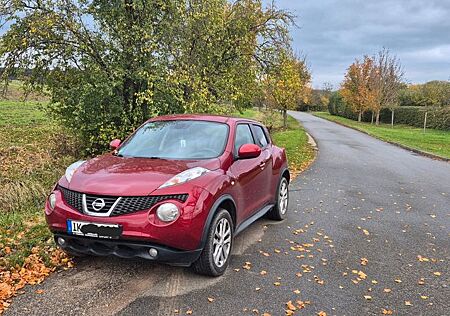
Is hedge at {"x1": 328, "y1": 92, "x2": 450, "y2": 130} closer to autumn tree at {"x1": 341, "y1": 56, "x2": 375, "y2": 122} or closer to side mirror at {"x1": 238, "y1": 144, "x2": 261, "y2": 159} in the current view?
autumn tree at {"x1": 341, "y1": 56, "x2": 375, "y2": 122}

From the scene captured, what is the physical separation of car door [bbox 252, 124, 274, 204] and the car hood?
4.17 feet

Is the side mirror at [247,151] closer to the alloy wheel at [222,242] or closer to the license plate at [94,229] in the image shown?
the alloy wheel at [222,242]

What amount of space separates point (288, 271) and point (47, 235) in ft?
10.4

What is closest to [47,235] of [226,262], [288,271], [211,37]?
[226,262]

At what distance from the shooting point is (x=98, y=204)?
12.9 feet

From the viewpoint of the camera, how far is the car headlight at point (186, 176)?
13.2ft

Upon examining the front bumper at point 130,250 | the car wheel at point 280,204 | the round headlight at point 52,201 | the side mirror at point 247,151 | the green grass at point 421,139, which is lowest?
the green grass at point 421,139

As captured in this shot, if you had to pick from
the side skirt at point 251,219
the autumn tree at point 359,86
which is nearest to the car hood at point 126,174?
the side skirt at point 251,219

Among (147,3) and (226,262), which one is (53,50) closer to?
(147,3)

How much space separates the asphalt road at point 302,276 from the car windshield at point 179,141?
1.29m

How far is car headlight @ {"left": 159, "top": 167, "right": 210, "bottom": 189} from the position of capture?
13.2 ft

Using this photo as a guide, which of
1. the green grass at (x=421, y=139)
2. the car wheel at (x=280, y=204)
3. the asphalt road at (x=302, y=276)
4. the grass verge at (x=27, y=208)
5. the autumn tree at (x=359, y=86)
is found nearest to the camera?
the asphalt road at (x=302, y=276)

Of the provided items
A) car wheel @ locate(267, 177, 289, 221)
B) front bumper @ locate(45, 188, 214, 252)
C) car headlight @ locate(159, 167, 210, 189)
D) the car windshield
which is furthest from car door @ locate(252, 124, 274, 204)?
front bumper @ locate(45, 188, 214, 252)

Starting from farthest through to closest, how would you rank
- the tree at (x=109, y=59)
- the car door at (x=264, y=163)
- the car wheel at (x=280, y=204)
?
1. the tree at (x=109, y=59)
2. the car wheel at (x=280, y=204)
3. the car door at (x=264, y=163)
